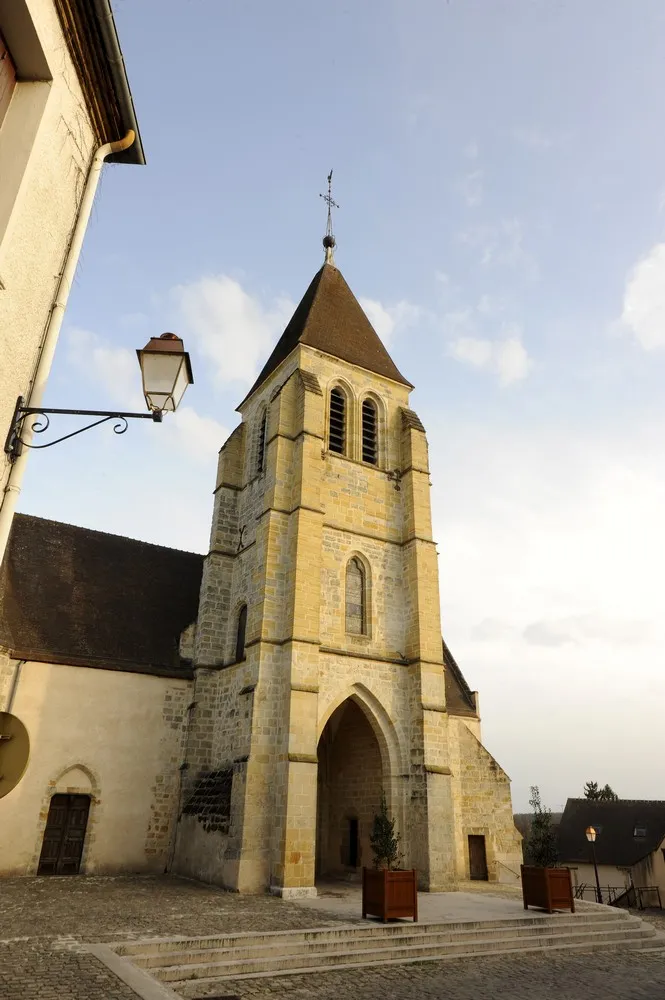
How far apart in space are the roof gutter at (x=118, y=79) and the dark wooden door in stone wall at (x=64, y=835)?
1443cm

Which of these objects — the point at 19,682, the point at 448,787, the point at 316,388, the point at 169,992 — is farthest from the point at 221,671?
the point at 169,992

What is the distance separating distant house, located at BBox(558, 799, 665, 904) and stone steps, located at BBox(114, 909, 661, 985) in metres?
21.6

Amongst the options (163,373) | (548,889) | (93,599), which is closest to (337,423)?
(93,599)

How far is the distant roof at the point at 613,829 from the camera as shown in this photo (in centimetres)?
3247

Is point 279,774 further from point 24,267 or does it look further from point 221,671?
point 24,267

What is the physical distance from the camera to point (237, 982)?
7.59 meters

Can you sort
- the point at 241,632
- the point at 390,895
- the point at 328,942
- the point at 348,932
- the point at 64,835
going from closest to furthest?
1. the point at 328,942
2. the point at 348,932
3. the point at 390,895
4. the point at 64,835
5. the point at 241,632

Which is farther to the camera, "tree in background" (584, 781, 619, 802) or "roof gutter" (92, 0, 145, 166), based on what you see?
"tree in background" (584, 781, 619, 802)

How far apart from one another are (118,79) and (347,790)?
1695 cm

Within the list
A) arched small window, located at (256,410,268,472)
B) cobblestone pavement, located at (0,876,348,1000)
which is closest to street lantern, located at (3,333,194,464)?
cobblestone pavement, located at (0,876,348,1000)

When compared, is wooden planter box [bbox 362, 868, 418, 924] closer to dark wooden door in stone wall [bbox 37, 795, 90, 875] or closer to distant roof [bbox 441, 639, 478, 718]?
dark wooden door in stone wall [bbox 37, 795, 90, 875]

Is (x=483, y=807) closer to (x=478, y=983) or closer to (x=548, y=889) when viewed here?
(x=548, y=889)

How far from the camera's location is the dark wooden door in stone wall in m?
14.5

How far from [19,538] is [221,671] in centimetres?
682
